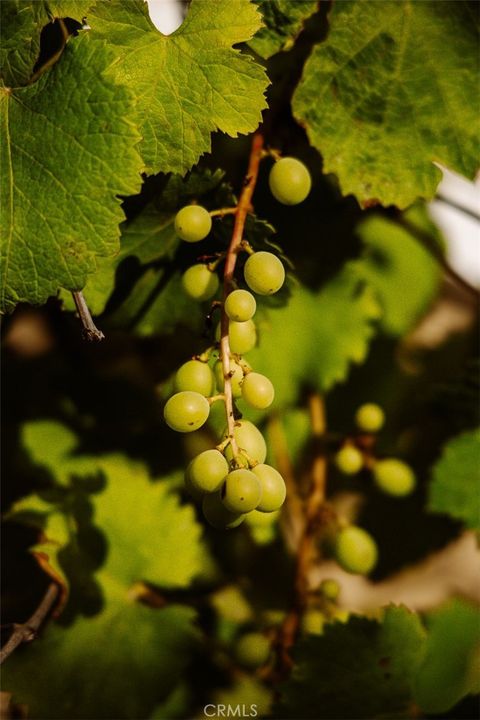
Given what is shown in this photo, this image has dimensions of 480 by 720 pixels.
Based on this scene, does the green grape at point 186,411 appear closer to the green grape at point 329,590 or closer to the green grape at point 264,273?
the green grape at point 264,273

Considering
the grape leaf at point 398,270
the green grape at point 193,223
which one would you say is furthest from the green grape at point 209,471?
the grape leaf at point 398,270

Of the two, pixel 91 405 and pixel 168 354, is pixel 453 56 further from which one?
pixel 91 405

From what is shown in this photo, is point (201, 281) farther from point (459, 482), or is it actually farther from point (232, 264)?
point (459, 482)

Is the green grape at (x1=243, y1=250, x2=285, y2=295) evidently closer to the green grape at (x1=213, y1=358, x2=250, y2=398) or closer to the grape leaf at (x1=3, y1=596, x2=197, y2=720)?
the green grape at (x1=213, y1=358, x2=250, y2=398)

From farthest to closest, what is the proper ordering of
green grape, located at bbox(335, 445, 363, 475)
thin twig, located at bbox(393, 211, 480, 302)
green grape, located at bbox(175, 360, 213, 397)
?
thin twig, located at bbox(393, 211, 480, 302), green grape, located at bbox(335, 445, 363, 475), green grape, located at bbox(175, 360, 213, 397)

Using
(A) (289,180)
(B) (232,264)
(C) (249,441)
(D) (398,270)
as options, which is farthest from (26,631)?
(D) (398,270)

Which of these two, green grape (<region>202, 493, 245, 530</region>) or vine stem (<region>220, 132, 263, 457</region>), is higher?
vine stem (<region>220, 132, 263, 457</region>)

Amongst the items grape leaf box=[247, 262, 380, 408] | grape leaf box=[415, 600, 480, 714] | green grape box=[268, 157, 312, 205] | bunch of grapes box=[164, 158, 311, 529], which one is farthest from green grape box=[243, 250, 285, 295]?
grape leaf box=[415, 600, 480, 714]

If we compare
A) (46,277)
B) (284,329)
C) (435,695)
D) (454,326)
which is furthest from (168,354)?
(454,326)
